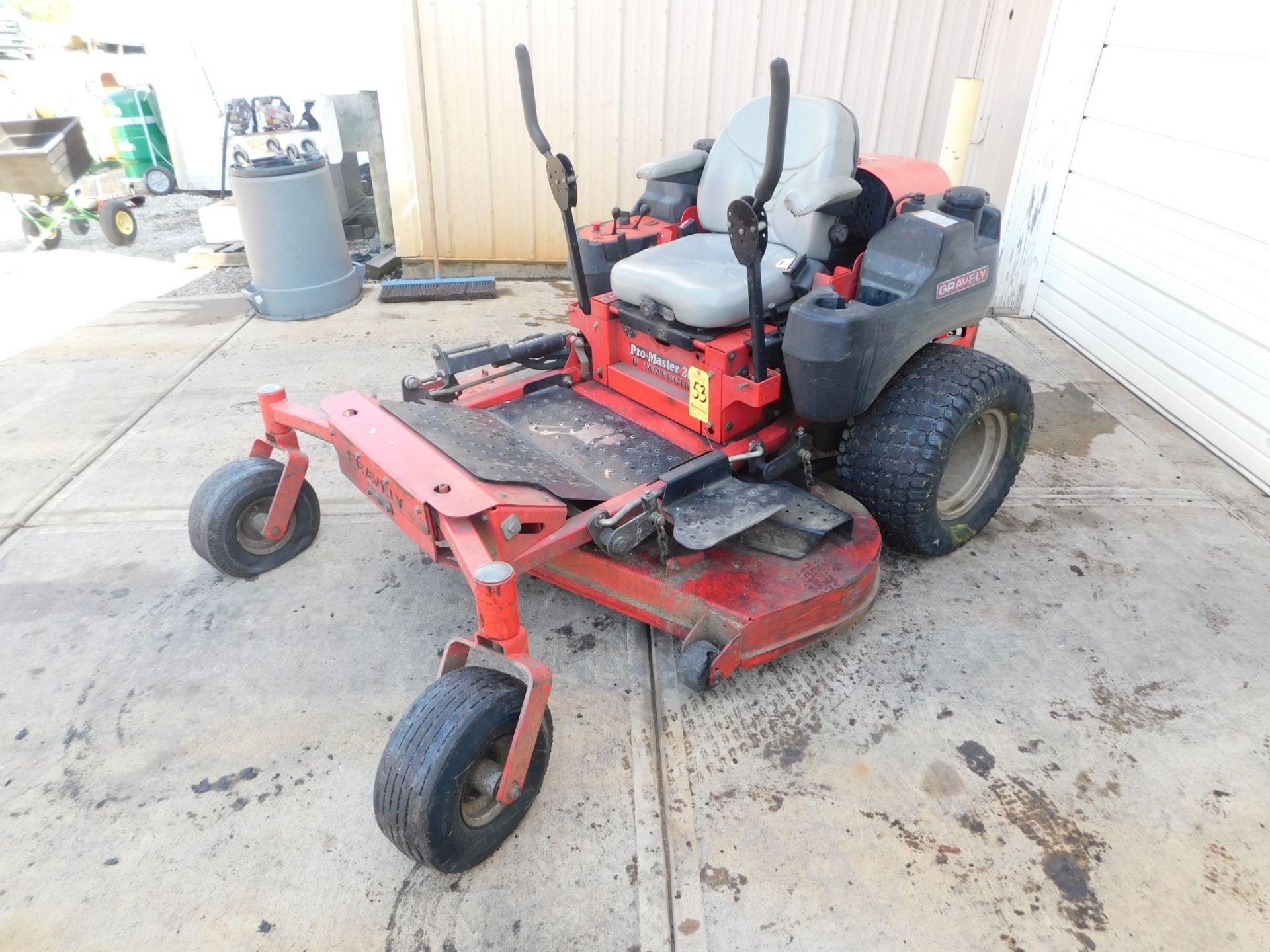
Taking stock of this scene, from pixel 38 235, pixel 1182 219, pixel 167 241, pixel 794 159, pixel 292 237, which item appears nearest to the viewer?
pixel 794 159

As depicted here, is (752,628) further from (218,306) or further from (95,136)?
(95,136)

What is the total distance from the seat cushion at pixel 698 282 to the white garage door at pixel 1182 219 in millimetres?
2224

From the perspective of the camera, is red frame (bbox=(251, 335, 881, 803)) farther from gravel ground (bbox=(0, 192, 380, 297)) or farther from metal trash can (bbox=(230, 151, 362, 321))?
gravel ground (bbox=(0, 192, 380, 297))

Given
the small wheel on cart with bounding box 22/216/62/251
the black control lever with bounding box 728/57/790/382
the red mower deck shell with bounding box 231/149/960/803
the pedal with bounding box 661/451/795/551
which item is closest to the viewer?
the red mower deck shell with bounding box 231/149/960/803

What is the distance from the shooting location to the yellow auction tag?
103 inches

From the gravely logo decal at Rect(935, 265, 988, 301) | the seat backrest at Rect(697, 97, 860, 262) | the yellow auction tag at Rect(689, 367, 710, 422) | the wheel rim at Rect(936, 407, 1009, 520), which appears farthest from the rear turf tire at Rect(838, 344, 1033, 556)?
the seat backrest at Rect(697, 97, 860, 262)

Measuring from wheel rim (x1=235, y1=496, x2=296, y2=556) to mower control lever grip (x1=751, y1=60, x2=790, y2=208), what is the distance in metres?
1.84

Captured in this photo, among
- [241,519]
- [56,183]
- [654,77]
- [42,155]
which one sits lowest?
[241,519]

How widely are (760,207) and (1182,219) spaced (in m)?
2.89

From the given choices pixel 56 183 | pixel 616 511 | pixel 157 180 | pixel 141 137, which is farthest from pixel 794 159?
pixel 141 137

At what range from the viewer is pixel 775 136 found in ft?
6.77

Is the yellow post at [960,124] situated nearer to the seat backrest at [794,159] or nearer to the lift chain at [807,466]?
the seat backrest at [794,159]

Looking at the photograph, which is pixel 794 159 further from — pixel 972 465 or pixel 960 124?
pixel 960 124

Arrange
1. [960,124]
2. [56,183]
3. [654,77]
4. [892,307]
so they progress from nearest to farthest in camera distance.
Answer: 1. [892,307]
2. [960,124]
3. [654,77]
4. [56,183]
